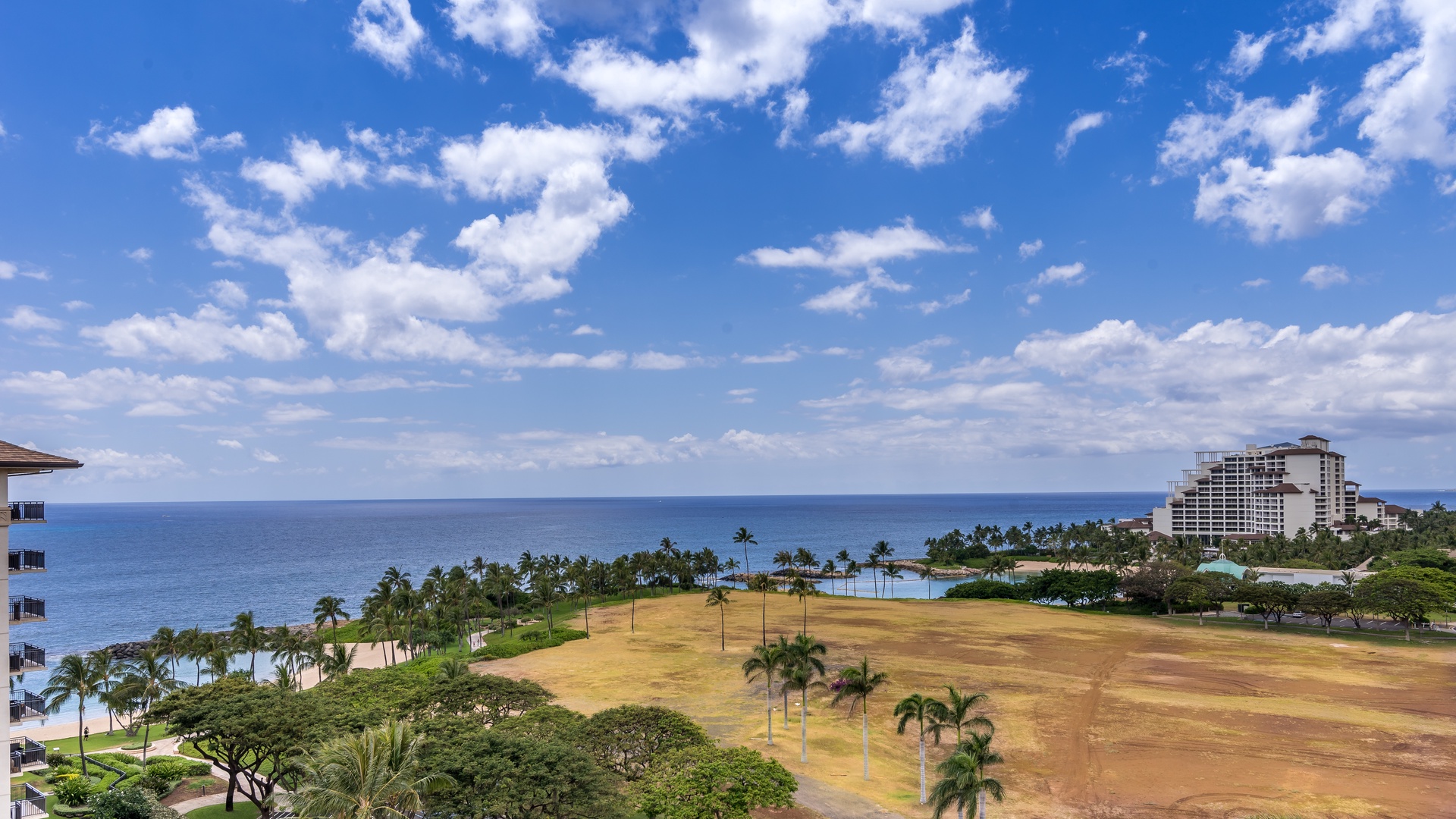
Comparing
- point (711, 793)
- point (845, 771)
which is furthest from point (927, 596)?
point (711, 793)

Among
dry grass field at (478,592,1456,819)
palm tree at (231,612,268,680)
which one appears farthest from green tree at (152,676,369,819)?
palm tree at (231,612,268,680)

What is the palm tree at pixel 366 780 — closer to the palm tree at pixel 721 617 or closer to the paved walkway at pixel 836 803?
the paved walkway at pixel 836 803

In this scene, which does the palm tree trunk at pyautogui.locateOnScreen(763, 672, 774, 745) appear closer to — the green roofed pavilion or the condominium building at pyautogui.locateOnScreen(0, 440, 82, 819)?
the condominium building at pyautogui.locateOnScreen(0, 440, 82, 819)

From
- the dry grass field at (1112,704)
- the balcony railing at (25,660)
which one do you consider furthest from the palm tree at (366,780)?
the dry grass field at (1112,704)

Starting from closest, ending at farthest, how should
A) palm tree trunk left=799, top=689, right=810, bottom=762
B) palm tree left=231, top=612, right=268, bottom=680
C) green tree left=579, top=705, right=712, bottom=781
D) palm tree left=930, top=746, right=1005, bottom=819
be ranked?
palm tree left=930, top=746, right=1005, bottom=819 → green tree left=579, top=705, right=712, bottom=781 → palm tree trunk left=799, top=689, right=810, bottom=762 → palm tree left=231, top=612, right=268, bottom=680

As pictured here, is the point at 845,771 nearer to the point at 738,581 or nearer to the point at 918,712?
the point at 918,712

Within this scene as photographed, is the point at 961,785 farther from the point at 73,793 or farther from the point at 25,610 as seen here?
the point at 73,793
